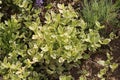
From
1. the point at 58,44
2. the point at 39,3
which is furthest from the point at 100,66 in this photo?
the point at 39,3

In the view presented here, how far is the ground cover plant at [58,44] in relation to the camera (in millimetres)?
2426

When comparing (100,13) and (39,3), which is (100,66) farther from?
Result: (39,3)

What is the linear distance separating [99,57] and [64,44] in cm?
37

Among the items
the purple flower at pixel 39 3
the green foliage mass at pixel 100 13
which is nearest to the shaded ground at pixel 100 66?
the green foliage mass at pixel 100 13

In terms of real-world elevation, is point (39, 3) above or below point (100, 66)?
above

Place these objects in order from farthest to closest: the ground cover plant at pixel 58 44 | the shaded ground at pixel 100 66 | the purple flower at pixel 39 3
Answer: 1. the purple flower at pixel 39 3
2. the shaded ground at pixel 100 66
3. the ground cover plant at pixel 58 44

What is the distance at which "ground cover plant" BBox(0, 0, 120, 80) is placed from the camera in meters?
2.43

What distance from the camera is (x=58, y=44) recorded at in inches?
96.6

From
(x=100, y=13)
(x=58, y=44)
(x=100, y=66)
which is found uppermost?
(x=100, y=13)

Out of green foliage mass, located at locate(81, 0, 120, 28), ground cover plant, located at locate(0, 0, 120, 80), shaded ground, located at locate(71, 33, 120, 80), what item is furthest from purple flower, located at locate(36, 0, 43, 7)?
shaded ground, located at locate(71, 33, 120, 80)

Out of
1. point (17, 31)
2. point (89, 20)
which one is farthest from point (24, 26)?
point (89, 20)

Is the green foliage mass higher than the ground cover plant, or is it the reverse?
the green foliage mass

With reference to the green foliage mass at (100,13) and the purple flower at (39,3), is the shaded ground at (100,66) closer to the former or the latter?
the green foliage mass at (100,13)

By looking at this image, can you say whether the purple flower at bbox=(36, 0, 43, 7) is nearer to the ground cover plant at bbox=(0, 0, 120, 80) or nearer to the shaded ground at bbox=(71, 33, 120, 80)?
the ground cover plant at bbox=(0, 0, 120, 80)
